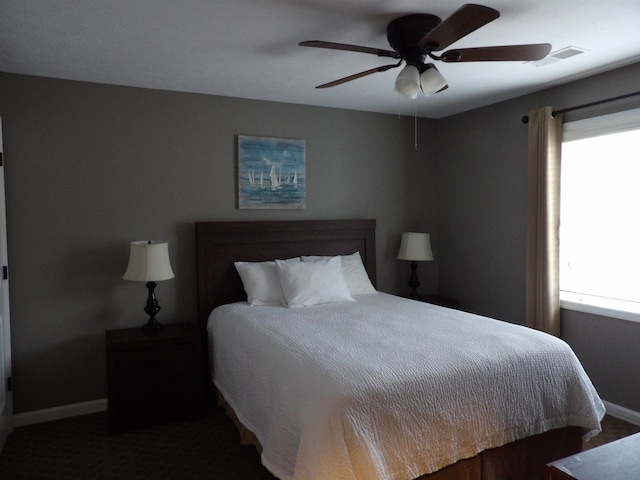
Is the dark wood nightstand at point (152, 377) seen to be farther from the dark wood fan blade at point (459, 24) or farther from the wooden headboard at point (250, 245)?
the dark wood fan blade at point (459, 24)

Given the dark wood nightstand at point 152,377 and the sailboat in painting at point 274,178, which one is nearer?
the dark wood nightstand at point 152,377

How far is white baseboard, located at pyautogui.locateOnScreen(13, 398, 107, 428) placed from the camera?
3.12m

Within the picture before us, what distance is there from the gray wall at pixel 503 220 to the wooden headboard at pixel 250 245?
40.4 inches

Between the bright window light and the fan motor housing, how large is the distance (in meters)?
1.84

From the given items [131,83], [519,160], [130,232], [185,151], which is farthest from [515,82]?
[130,232]

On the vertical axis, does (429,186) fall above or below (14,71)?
below

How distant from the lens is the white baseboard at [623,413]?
3078 mm

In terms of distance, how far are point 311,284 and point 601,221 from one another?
2230mm

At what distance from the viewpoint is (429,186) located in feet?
15.7

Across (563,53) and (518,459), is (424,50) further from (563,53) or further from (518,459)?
(518,459)

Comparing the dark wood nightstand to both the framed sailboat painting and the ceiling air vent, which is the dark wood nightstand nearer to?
the framed sailboat painting

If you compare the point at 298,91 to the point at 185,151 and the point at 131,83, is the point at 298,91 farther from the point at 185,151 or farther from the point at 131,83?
the point at 131,83

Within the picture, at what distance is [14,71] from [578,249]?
4323mm

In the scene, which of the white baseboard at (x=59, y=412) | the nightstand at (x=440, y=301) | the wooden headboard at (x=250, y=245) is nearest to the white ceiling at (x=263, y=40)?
the wooden headboard at (x=250, y=245)
